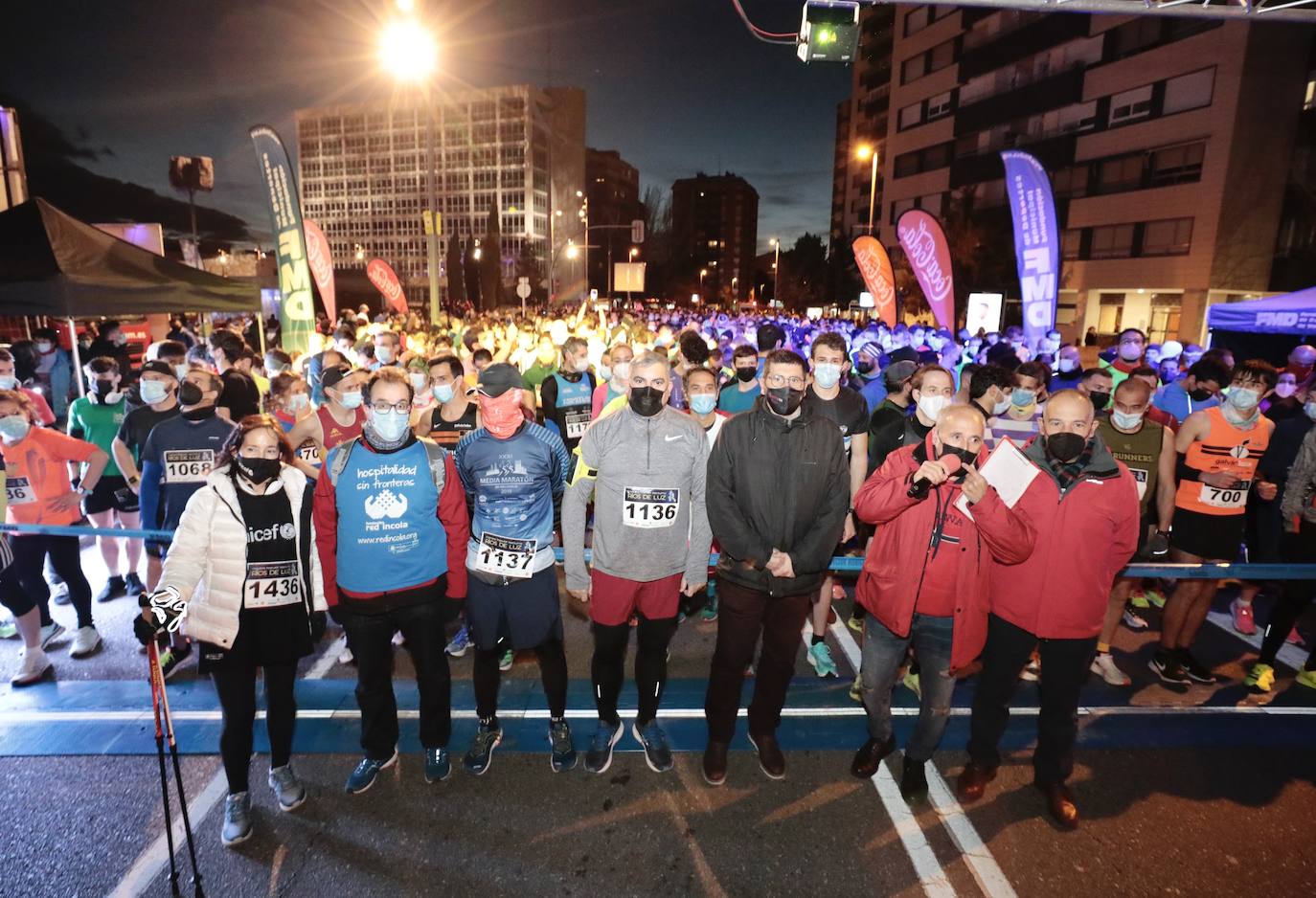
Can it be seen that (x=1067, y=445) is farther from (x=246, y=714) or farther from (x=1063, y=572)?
(x=246, y=714)

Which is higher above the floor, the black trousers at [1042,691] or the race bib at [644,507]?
the race bib at [644,507]

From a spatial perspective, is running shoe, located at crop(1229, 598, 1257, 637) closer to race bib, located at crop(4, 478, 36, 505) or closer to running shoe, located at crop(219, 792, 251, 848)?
running shoe, located at crop(219, 792, 251, 848)

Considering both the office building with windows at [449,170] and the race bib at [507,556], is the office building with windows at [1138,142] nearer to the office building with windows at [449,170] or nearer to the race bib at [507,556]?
the race bib at [507,556]

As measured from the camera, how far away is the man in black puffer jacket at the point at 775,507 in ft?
12.7

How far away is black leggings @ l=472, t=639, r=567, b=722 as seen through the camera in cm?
419

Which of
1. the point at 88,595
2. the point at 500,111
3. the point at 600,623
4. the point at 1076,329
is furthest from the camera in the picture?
the point at 500,111

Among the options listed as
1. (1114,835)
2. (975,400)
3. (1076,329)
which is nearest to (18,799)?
(1114,835)

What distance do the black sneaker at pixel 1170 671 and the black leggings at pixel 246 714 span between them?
609 centimetres

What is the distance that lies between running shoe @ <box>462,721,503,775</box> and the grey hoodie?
1.09m

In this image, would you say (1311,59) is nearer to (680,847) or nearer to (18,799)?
(680,847)

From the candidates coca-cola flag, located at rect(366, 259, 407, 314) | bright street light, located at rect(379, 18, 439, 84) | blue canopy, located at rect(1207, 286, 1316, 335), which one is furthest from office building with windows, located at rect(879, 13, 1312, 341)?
coca-cola flag, located at rect(366, 259, 407, 314)

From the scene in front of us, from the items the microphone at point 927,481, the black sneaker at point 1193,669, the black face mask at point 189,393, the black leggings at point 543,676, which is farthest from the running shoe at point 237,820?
the black sneaker at point 1193,669

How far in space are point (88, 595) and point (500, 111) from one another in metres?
140

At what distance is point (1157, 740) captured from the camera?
4.49 meters
